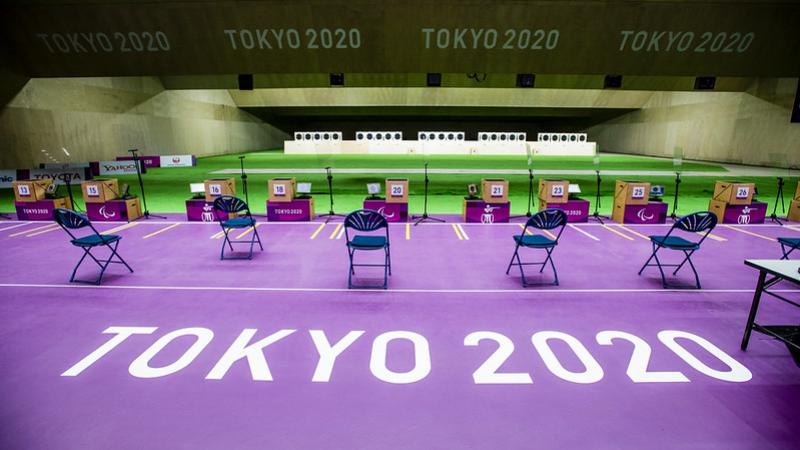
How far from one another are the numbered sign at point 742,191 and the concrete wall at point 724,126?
14.0 m

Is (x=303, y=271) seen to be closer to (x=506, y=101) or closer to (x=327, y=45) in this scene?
(x=327, y=45)

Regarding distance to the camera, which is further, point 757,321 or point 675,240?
point 675,240

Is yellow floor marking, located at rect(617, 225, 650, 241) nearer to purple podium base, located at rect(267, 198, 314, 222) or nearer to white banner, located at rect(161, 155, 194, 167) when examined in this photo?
purple podium base, located at rect(267, 198, 314, 222)

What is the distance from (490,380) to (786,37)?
12317 millimetres

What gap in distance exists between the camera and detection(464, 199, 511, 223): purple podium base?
8867mm

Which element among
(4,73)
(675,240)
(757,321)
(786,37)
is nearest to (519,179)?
(786,37)

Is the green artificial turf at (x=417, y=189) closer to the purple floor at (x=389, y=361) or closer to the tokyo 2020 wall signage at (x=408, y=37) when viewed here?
the tokyo 2020 wall signage at (x=408, y=37)

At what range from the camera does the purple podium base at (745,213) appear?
28.6 ft

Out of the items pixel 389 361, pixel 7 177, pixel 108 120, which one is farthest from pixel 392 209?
pixel 108 120

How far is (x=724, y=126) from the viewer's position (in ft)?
72.6

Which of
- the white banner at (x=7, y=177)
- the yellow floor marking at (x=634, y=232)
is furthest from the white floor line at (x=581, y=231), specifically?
the white banner at (x=7, y=177)

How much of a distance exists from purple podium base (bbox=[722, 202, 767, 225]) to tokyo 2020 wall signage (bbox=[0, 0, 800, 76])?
4.25 metres

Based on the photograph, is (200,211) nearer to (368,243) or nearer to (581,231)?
(368,243)

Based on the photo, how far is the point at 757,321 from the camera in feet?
14.2
